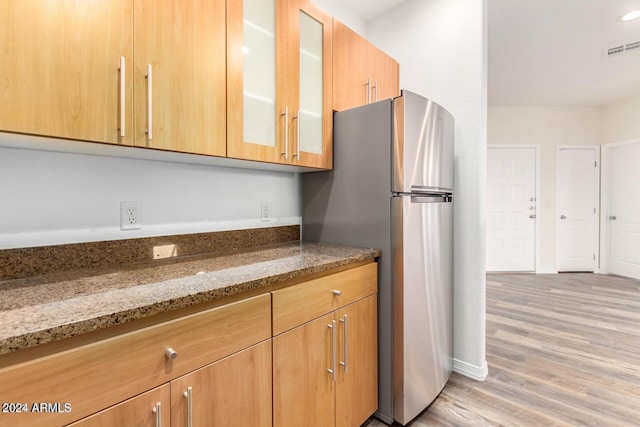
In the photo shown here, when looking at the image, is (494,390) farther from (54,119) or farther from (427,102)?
(54,119)

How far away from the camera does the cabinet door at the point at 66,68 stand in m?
0.83

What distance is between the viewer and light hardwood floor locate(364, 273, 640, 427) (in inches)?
67.2

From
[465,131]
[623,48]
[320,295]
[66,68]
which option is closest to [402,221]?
[320,295]

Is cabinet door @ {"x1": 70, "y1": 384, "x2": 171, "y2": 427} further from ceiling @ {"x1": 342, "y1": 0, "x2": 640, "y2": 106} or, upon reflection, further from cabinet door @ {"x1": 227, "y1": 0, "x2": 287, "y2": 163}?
ceiling @ {"x1": 342, "y1": 0, "x2": 640, "y2": 106}

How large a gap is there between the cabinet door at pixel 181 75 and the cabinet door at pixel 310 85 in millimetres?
413

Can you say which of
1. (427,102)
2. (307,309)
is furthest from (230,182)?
(427,102)

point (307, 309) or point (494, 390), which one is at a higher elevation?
point (307, 309)

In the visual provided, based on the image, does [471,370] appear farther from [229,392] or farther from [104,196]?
[104,196]

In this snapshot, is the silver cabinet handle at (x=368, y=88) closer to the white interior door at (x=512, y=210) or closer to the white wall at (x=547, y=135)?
the white interior door at (x=512, y=210)

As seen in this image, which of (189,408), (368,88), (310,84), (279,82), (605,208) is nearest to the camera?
(189,408)

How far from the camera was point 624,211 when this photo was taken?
4.78 metres

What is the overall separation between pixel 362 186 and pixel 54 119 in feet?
4.31

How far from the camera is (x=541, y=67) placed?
11.9 ft

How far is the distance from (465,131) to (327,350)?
166 centimetres
